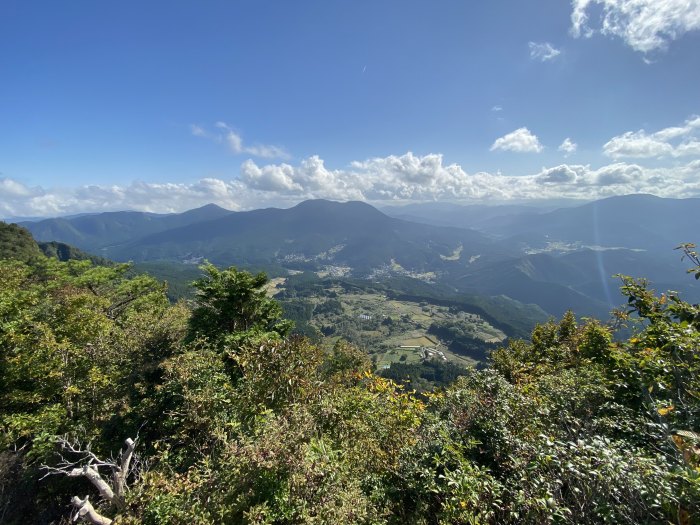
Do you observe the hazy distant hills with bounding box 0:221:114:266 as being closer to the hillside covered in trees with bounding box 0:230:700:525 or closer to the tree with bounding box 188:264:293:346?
the tree with bounding box 188:264:293:346

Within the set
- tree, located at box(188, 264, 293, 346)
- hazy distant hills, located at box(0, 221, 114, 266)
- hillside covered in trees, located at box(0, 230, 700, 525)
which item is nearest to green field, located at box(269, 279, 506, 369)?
hazy distant hills, located at box(0, 221, 114, 266)

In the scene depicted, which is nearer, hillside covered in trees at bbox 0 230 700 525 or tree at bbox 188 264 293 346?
hillside covered in trees at bbox 0 230 700 525

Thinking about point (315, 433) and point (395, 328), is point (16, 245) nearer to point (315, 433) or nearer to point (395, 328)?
point (315, 433)

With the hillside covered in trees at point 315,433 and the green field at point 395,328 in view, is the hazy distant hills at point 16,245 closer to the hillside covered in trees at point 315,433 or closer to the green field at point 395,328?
the hillside covered in trees at point 315,433

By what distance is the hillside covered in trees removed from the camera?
5090 millimetres

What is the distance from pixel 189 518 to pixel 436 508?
5.54m

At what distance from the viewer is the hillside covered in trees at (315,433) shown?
200 inches

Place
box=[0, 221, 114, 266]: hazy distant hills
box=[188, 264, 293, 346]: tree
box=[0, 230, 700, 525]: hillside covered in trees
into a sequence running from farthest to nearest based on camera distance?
box=[0, 221, 114, 266]: hazy distant hills, box=[188, 264, 293, 346]: tree, box=[0, 230, 700, 525]: hillside covered in trees

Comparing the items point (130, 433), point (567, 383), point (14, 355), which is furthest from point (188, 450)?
point (567, 383)

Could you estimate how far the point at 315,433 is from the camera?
7980mm

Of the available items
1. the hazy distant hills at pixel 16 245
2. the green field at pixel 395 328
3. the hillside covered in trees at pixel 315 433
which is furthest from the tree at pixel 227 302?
the green field at pixel 395 328

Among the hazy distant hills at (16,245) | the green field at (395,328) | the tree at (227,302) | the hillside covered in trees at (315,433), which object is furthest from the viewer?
the green field at (395,328)

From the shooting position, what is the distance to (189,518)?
5.71 metres

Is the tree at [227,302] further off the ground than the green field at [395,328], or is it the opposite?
the tree at [227,302]
